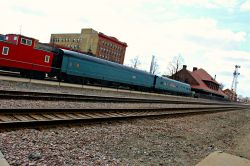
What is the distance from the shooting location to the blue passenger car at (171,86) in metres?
46.1

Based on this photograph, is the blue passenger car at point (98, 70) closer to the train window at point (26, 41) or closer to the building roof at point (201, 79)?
the train window at point (26, 41)

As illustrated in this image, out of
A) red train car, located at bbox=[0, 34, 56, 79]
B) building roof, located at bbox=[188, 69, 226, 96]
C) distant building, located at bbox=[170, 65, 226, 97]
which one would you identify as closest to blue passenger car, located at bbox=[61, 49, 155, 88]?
red train car, located at bbox=[0, 34, 56, 79]

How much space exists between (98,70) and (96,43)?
75031 mm

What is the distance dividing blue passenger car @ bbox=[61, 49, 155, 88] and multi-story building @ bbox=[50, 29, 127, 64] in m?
63.8

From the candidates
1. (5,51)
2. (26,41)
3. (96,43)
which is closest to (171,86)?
(26,41)

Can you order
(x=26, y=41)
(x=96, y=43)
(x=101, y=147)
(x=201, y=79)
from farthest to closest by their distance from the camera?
(x=96, y=43), (x=201, y=79), (x=26, y=41), (x=101, y=147)

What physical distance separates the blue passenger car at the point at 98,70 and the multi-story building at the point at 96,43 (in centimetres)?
6380

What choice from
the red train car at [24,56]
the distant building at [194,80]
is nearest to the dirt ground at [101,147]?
the red train car at [24,56]

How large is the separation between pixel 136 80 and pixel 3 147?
3376 cm

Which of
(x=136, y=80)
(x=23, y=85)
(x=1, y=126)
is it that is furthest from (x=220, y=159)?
(x=136, y=80)

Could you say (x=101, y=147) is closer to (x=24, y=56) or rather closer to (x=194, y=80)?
(x=24, y=56)

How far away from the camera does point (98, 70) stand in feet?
101

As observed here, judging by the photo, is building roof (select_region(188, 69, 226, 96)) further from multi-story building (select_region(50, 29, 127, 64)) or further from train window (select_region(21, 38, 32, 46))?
train window (select_region(21, 38, 32, 46))

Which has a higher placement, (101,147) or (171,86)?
(171,86)
